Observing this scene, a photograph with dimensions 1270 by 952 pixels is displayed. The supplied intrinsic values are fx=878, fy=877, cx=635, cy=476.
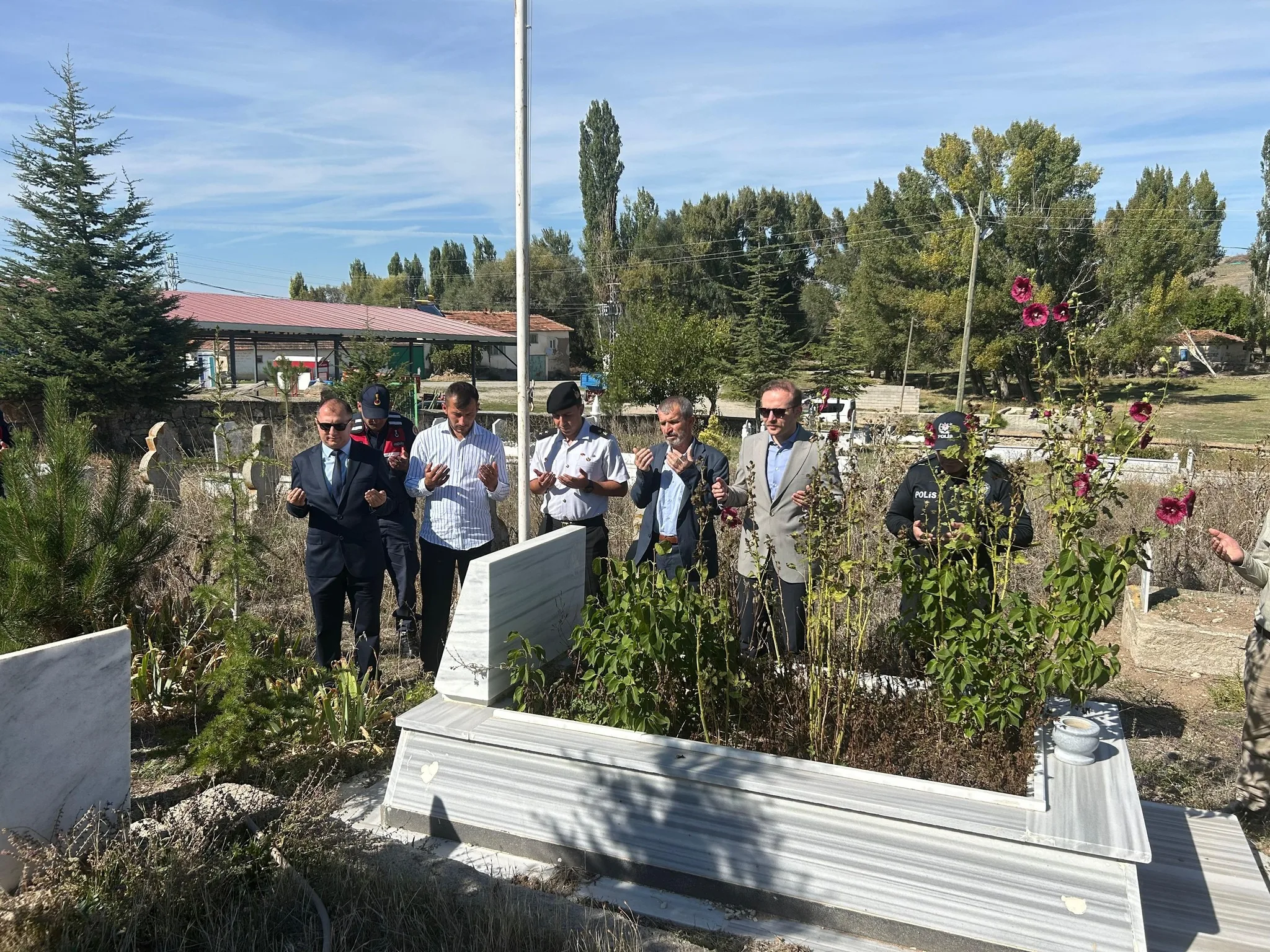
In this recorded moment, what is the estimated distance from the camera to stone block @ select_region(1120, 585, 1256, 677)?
551cm

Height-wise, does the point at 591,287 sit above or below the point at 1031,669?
above

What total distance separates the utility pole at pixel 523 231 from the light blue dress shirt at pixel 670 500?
0.77m

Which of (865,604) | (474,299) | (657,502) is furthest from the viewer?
(474,299)

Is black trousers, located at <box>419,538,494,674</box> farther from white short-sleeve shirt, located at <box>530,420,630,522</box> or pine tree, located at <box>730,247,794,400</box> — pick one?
pine tree, located at <box>730,247,794,400</box>

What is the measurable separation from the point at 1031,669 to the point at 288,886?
2593 mm

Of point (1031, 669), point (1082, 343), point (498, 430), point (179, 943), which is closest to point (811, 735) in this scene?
point (1031, 669)

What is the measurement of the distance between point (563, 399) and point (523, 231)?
106 cm

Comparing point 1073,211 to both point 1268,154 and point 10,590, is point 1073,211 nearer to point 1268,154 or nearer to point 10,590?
point 1268,154

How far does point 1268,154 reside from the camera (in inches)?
2224

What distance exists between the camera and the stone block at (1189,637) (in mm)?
5508

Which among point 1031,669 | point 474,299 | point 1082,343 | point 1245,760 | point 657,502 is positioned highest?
point 474,299

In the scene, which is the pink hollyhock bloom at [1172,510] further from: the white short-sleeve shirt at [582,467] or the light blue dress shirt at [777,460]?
the white short-sleeve shirt at [582,467]

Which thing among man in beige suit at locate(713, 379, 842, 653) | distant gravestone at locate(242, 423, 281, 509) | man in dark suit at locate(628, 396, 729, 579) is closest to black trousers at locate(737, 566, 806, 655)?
man in beige suit at locate(713, 379, 842, 653)

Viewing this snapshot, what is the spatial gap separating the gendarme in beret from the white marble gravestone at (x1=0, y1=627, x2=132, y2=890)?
8.52 ft
